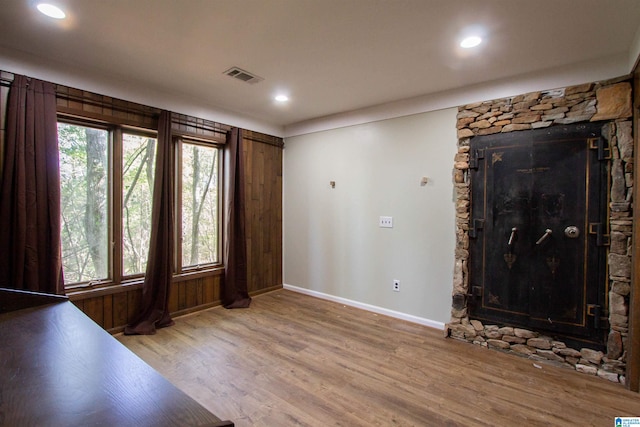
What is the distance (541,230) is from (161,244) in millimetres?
3706

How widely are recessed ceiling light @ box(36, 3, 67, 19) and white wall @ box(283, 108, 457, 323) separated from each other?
2.87 meters

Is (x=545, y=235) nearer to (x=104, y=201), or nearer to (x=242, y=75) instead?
(x=242, y=75)

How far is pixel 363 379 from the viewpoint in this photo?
2.31 m

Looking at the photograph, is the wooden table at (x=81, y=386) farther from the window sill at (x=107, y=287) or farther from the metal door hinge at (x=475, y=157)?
the metal door hinge at (x=475, y=157)

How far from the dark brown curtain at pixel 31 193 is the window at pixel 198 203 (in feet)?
3.89

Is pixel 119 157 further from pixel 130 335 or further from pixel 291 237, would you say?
pixel 291 237

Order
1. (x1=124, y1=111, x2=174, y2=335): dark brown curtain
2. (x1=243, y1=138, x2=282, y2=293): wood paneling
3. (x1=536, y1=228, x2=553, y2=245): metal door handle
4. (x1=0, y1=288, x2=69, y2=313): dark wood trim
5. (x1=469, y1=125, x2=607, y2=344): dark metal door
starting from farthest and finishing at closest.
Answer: (x1=243, y1=138, x2=282, y2=293): wood paneling < (x1=124, y1=111, x2=174, y2=335): dark brown curtain < (x1=536, y1=228, x2=553, y2=245): metal door handle < (x1=469, y1=125, x2=607, y2=344): dark metal door < (x1=0, y1=288, x2=69, y2=313): dark wood trim

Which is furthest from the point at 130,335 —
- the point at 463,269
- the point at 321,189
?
the point at 463,269

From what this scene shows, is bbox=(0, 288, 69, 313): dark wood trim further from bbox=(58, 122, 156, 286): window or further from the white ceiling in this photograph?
the white ceiling

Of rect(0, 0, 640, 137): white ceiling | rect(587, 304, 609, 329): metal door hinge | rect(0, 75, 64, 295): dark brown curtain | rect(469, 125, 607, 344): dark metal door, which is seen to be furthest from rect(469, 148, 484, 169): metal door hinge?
rect(0, 75, 64, 295): dark brown curtain

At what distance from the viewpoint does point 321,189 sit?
4281 millimetres

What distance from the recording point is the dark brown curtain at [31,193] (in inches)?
91.5

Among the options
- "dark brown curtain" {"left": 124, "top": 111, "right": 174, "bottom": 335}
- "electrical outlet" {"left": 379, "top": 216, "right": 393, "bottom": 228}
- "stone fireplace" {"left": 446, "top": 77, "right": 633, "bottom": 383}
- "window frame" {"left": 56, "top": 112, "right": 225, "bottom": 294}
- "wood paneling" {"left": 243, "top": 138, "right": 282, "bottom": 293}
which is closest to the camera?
"stone fireplace" {"left": 446, "top": 77, "right": 633, "bottom": 383}

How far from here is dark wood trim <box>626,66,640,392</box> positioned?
85.8 inches
